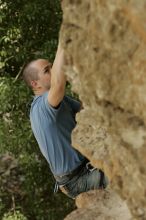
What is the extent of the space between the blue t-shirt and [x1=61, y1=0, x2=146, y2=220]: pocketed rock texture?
3.63 feet

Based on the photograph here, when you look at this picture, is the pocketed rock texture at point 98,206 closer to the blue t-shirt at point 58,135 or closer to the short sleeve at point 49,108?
the blue t-shirt at point 58,135

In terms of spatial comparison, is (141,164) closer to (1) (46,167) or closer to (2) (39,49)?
(2) (39,49)

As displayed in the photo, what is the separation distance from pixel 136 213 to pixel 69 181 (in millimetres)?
1582

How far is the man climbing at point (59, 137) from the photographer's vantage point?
194 inches

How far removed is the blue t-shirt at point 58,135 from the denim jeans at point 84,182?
12 centimetres

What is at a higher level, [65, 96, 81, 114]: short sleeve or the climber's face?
the climber's face

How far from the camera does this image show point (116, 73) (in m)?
3.30

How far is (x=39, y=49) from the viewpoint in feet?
28.2

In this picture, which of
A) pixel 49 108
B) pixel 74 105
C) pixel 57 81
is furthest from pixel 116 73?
pixel 74 105

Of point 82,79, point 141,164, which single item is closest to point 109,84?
point 82,79

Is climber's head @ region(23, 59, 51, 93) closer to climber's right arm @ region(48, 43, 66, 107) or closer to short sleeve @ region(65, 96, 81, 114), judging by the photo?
short sleeve @ region(65, 96, 81, 114)

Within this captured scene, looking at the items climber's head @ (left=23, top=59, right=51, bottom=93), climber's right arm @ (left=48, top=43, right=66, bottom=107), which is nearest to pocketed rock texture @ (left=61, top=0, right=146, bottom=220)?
climber's right arm @ (left=48, top=43, right=66, bottom=107)

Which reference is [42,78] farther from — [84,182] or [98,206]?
[98,206]

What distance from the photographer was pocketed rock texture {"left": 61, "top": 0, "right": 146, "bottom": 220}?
3.10 m
